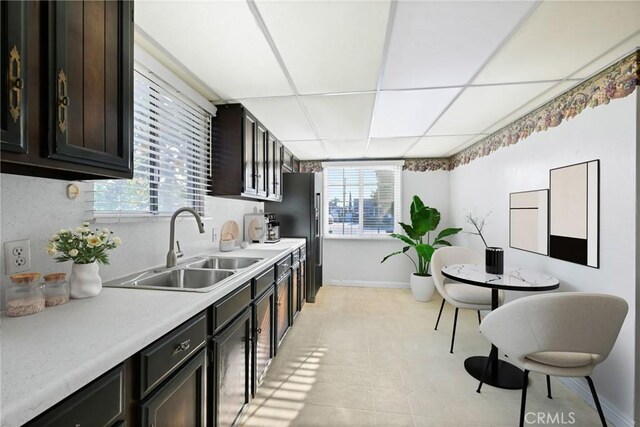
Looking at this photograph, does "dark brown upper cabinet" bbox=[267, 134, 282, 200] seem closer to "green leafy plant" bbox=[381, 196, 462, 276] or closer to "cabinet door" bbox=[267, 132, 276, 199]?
"cabinet door" bbox=[267, 132, 276, 199]

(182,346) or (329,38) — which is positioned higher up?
(329,38)

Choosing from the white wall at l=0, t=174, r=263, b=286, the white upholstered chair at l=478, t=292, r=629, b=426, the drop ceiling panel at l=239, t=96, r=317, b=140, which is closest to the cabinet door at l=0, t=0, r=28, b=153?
the white wall at l=0, t=174, r=263, b=286

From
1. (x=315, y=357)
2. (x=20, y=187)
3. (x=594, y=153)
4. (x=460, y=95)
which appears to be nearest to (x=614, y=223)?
(x=594, y=153)

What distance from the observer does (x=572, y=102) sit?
223 centimetres

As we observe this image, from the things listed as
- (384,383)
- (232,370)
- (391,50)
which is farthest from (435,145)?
(232,370)

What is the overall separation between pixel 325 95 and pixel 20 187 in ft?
6.35

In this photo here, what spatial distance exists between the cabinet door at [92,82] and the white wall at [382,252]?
4106 millimetres

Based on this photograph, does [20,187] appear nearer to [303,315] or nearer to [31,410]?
[31,410]

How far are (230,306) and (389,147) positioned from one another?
10.8 ft

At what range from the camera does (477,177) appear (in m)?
3.87

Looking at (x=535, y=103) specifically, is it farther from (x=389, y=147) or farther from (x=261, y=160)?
(x=261, y=160)

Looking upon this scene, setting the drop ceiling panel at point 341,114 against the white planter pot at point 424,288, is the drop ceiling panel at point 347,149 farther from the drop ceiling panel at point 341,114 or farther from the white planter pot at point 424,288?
the white planter pot at point 424,288

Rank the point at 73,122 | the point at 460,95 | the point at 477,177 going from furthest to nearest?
the point at 477,177 → the point at 460,95 → the point at 73,122

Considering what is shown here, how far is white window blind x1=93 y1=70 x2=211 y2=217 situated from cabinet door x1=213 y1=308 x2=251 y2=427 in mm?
918
